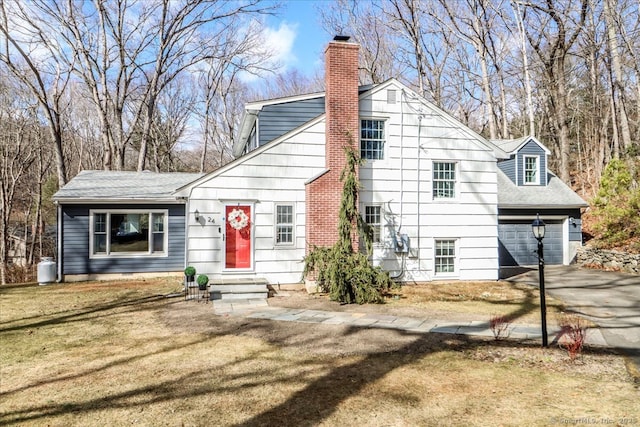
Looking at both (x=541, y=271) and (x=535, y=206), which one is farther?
(x=535, y=206)

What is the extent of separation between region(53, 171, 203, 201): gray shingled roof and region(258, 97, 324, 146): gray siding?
108 inches

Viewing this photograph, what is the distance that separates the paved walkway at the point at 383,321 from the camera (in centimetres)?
754

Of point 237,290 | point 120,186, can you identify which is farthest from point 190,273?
point 120,186

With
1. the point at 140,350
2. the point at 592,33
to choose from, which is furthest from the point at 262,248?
the point at 592,33

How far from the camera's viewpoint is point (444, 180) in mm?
13578

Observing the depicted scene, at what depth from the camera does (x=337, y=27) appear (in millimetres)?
30812

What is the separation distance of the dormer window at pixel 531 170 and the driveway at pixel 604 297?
4.15 metres

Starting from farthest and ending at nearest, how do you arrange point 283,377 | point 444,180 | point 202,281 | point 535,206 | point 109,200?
point 535,206, point 109,200, point 444,180, point 202,281, point 283,377

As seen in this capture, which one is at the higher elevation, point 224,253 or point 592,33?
point 592,33

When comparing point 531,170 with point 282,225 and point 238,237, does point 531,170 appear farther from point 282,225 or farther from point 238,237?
point 238,237

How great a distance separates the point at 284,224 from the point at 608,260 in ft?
43.5

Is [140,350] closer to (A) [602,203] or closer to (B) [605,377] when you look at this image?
(B) [605,377]

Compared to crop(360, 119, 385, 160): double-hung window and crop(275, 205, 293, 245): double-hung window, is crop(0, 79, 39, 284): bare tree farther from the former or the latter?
crop(360, 119, 385, 160): double-hung window

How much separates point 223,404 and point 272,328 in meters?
3.39
